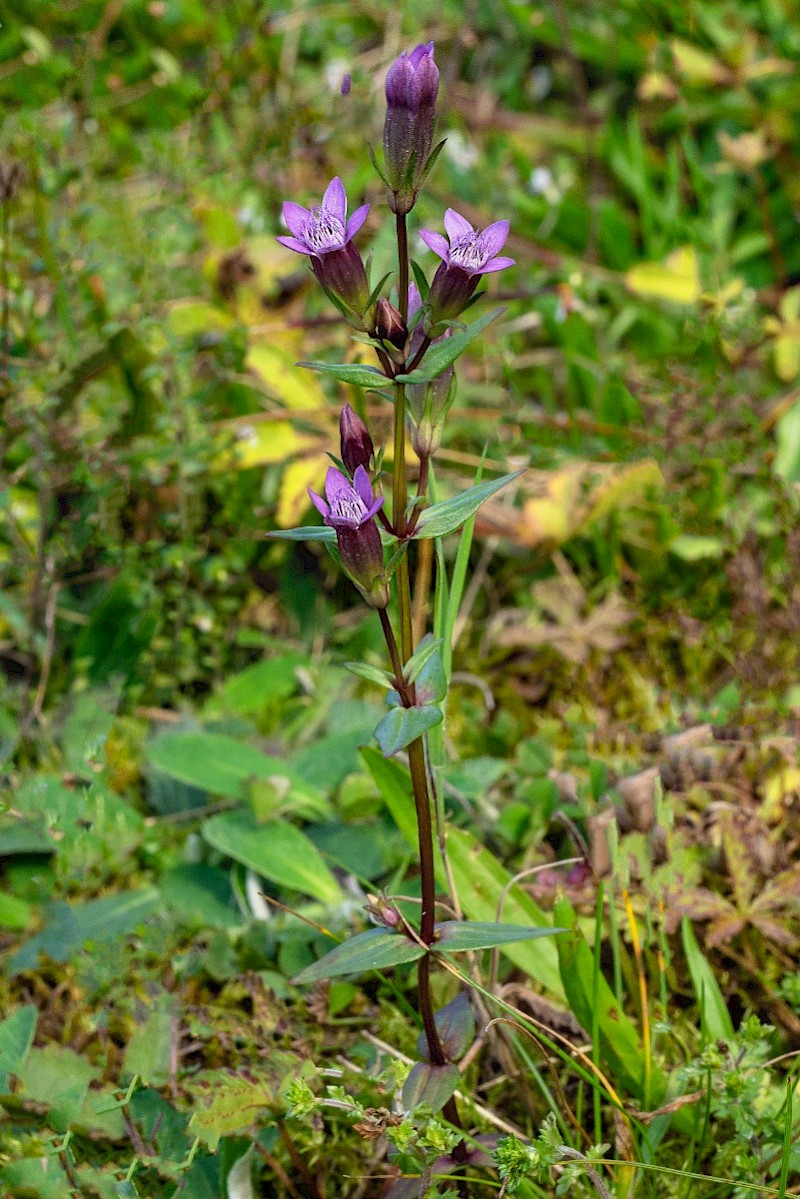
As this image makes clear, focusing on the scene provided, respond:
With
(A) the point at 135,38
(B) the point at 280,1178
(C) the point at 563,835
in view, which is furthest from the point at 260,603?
(A) the point at 135,38

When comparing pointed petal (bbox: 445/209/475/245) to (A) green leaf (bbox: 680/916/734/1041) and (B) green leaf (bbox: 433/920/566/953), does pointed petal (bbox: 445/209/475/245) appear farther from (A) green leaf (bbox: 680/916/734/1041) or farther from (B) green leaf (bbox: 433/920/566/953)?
(A) green leaf (bbox: 680/916/734/1041)

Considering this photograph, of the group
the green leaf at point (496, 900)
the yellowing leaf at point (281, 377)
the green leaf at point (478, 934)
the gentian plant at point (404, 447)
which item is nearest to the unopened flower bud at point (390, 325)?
the gentian plant at point (404, 447)

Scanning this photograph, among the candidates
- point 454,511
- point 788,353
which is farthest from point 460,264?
point 788,353

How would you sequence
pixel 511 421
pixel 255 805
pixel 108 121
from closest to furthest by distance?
pixel 255 805
pixel 511 421
pixel 108 121

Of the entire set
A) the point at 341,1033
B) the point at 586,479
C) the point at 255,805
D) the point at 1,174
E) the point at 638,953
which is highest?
the point at 1,174

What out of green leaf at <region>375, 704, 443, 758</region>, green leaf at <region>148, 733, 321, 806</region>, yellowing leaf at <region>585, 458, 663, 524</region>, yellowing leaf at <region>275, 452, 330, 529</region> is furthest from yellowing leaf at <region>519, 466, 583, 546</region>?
green leaf at <region>375, 704, 443, 758</region>

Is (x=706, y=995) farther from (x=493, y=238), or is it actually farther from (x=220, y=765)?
(x=493, y=238)

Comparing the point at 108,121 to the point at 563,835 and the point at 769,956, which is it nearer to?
the point at 563,835
